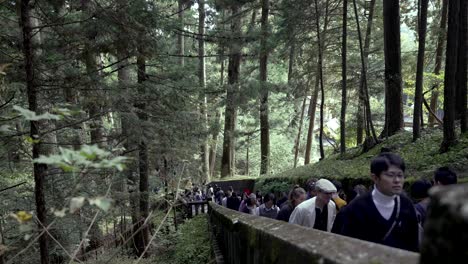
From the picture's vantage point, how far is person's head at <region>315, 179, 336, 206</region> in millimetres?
4660

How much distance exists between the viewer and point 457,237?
2.64 ft

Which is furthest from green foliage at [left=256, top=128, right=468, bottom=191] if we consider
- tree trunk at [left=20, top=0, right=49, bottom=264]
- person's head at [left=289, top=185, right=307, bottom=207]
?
tree trunk at [left=20, top=0, right=49, bottom=264]

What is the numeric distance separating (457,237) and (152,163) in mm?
15486

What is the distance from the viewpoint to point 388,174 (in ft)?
10.4

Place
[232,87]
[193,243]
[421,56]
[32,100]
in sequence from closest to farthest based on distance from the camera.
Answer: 1. [32,100]
2. [421,56]
3. [193,243]
4. [232,87]

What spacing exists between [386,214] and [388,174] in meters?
0.33

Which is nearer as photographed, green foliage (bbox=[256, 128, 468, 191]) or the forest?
the forest

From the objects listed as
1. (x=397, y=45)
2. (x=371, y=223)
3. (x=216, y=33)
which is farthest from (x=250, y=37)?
(x=371, y=223)

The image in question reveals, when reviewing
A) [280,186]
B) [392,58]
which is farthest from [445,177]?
[280,186]

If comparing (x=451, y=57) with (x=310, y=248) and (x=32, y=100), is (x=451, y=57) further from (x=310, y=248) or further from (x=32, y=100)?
(x=310, y=248)

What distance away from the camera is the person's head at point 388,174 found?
3148 mm

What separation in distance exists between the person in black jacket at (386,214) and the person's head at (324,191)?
1.41 metres

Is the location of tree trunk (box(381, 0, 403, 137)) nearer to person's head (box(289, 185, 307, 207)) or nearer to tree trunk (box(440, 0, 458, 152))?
tree trunk (box(440, 0, 458, 152))

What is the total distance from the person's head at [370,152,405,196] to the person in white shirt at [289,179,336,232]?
143 centimetres
